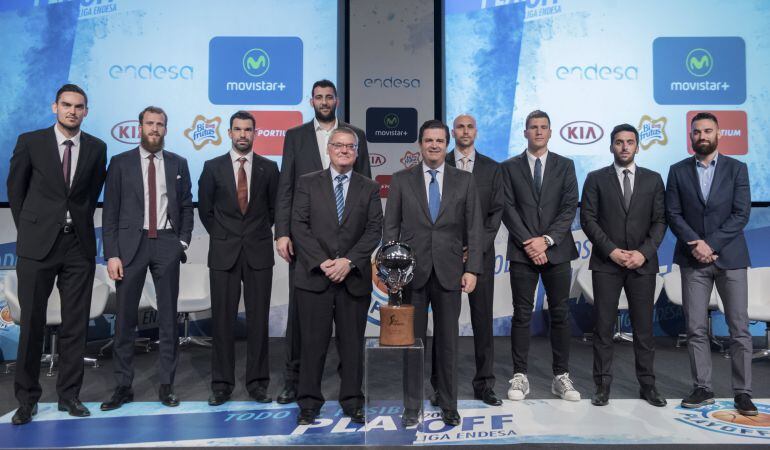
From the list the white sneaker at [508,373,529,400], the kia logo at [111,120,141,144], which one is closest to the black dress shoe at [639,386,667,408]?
the white sneaker at [508,373,529,400]

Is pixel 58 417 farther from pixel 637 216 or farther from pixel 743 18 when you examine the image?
pixel 743 18

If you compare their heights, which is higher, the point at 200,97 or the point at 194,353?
the point at 200,97

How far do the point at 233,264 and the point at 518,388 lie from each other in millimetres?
2021

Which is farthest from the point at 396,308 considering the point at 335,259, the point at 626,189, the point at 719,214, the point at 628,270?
the point at 719,214

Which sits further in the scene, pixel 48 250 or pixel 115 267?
pixel 115 267

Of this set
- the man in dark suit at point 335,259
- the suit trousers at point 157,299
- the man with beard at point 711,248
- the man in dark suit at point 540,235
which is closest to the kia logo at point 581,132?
the man in dark suit at point 540,235

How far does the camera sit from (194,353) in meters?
6.00

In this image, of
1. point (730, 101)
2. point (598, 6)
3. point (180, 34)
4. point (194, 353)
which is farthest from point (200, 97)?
point (730, 101)

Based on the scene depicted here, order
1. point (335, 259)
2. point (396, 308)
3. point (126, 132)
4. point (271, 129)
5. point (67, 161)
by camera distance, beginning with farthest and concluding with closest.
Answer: point (271, 129)
point (126, 132)
point (67, 161)
point (335, 259)
point (396, 308)

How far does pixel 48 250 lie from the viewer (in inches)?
146

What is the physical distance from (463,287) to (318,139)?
1.38 metres

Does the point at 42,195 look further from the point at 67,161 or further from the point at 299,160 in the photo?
the point at 299,160

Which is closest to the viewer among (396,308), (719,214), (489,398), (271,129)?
(396,308)

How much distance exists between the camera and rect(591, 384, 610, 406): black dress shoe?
4023 millimetres
